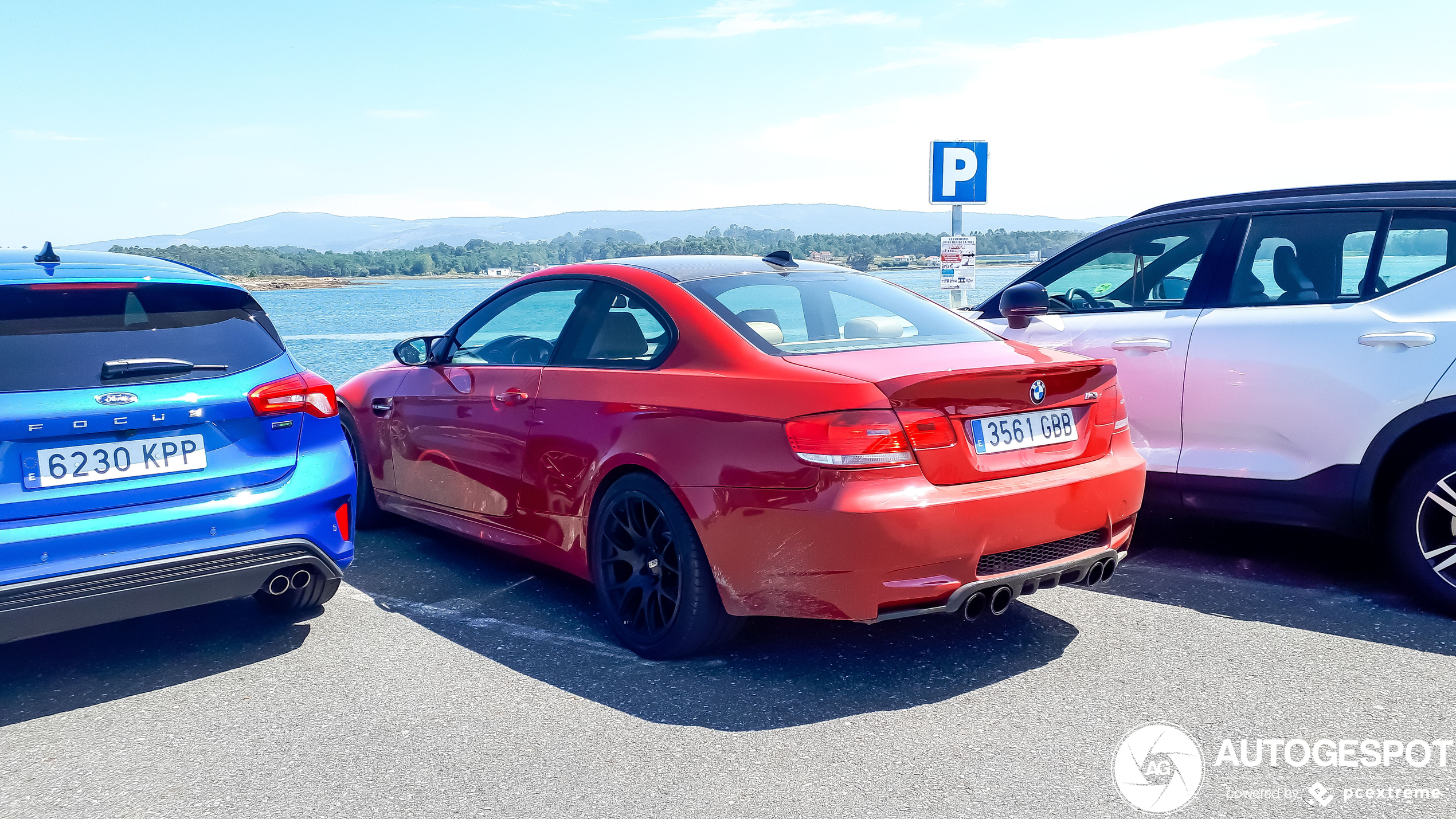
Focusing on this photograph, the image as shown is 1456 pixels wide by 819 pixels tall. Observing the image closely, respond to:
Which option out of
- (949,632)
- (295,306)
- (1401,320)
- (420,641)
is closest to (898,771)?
(949,632)

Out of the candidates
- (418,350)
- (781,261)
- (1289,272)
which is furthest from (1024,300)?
(418,350)

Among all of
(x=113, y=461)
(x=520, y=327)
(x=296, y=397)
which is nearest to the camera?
(x=113, y=461)

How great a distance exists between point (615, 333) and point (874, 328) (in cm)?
101

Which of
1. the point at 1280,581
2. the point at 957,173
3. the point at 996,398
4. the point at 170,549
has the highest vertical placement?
the point at 957,173

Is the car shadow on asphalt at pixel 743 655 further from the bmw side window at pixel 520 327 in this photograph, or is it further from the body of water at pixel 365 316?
the body of water at pixel 365 316

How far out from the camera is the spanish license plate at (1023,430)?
3.47m

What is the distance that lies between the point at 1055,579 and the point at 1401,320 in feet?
6.47

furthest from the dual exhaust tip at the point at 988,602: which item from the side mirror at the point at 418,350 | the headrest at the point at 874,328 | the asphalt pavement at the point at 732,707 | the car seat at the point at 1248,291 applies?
the side mirror at the point at 418,350

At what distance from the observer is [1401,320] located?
427 cm

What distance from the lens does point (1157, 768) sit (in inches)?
116

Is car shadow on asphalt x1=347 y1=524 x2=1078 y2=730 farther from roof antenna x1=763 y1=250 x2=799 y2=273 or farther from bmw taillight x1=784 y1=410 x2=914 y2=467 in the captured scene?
roof antenna x1=763 y1=250 x2=799 y2=273

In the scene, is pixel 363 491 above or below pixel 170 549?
below

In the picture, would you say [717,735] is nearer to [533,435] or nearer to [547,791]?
[547,791]

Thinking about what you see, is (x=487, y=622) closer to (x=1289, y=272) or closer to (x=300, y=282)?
(x=1289, y=272)
